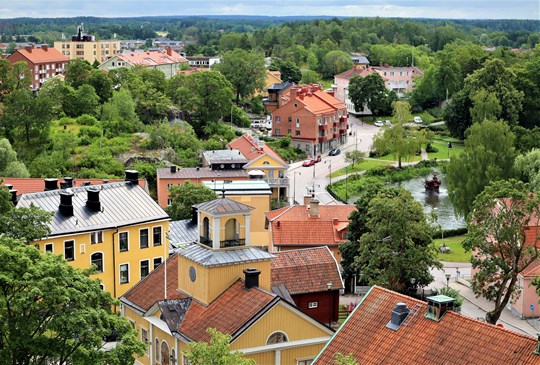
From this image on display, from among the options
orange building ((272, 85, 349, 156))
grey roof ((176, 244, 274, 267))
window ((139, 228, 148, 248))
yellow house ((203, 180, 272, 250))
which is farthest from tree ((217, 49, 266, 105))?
grey roof ((176, 244, 274, 267))

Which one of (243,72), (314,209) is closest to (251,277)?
(314,209)

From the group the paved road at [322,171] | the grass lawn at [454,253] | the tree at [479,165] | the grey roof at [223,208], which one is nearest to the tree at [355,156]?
the paved road at [322,171]

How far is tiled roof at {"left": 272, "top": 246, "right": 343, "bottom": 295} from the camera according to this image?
37.5 meters

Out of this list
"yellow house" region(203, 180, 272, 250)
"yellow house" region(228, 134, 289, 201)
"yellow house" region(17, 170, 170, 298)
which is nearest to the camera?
"yellow house" region(17, 170, 170, 298)

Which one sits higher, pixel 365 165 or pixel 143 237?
pixel 143 237

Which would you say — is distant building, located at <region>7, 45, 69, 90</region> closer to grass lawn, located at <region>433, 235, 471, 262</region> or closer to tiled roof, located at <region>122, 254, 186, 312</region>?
grass lawn, located at <region>433, 235, 471, 262</region>

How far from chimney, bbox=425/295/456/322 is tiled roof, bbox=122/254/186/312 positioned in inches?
452

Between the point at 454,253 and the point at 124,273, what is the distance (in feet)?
73.7

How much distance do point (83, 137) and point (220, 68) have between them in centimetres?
4007

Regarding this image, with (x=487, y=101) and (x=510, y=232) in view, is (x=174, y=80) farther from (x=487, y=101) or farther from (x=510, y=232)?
(x=510, y=232)

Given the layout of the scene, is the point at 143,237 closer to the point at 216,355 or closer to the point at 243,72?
the point at 216,355

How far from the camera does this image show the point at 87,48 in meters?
166

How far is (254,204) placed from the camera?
57156mm

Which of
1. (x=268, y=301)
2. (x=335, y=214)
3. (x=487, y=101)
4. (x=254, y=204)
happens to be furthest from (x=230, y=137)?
(x=268, y=301)
